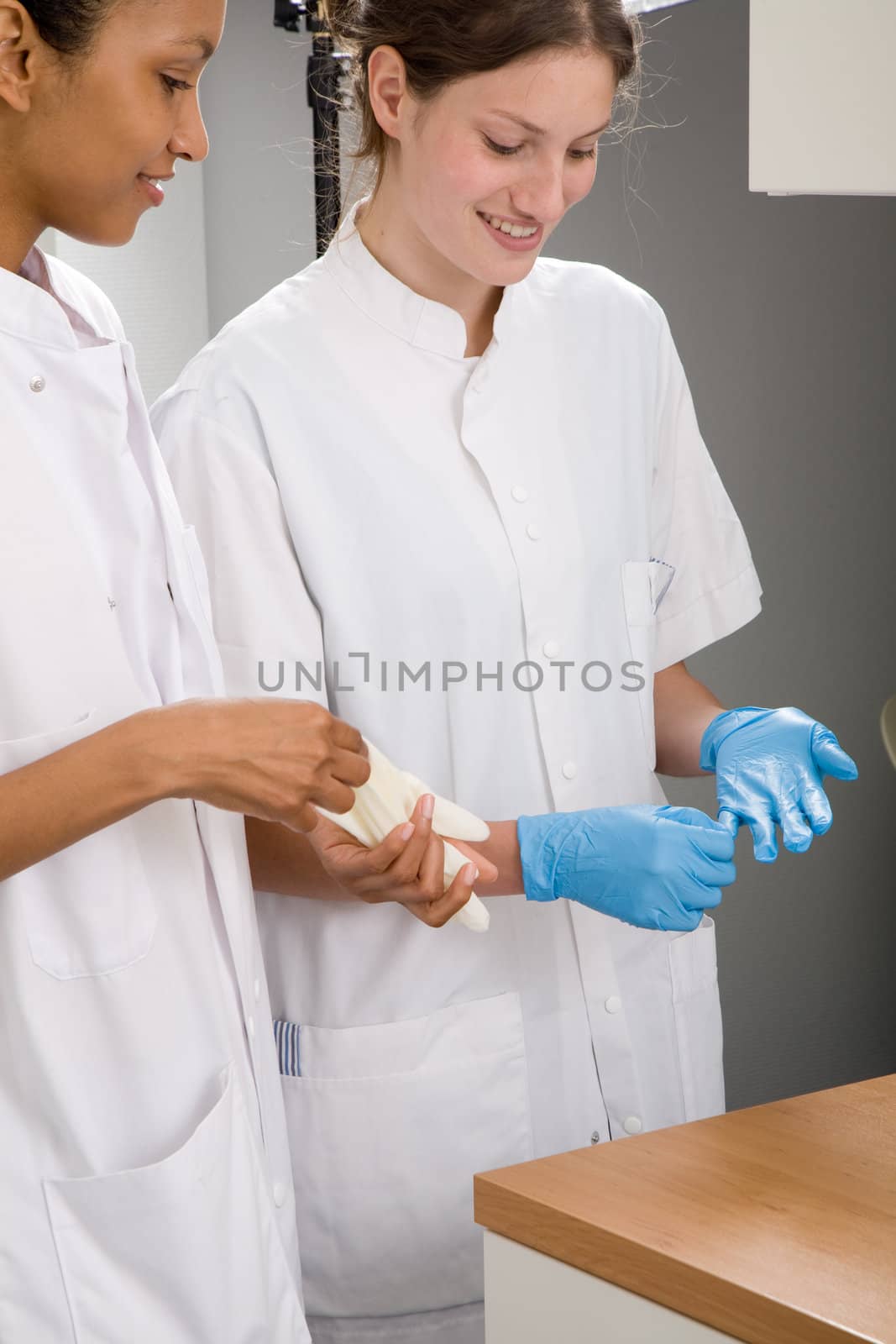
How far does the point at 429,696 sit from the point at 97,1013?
0.45 m

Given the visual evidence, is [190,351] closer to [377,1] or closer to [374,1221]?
[377,1]

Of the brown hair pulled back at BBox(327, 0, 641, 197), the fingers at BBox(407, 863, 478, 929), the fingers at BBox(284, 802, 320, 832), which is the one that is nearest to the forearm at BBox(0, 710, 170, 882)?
the fingers at BBox(284, 802, 320, 832)

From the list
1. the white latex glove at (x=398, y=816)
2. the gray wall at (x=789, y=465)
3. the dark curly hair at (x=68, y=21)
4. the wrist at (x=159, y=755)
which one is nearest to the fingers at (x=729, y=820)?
the white latex glove at (x=398, y=816)

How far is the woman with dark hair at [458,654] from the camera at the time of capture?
4.26 ft

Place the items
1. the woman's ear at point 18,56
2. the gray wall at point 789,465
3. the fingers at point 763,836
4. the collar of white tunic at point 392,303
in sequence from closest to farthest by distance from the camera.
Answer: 1. the woman's ear at point 18,56
2. the fingers at point 763,836
3. the collar of white tunic at point 392,303
4. the gray wall at point 789,465

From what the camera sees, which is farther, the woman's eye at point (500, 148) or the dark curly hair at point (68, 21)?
the woman's eye at point (500, 148)

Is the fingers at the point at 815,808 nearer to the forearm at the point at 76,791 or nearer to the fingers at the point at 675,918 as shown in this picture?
the fingers at the point at 675,918

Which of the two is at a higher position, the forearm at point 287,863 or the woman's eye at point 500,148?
the woman's eye at point 500,148

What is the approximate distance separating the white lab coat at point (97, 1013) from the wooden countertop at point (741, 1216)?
193 millimetres

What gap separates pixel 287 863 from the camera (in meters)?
1.33

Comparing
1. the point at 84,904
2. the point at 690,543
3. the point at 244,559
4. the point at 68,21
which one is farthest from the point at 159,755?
the point at 690,543

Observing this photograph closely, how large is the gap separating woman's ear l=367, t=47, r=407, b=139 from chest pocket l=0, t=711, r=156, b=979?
65cm

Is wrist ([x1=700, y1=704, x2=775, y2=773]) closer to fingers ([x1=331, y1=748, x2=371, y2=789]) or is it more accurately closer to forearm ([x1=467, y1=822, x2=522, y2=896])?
forearm ([x1=467, y1=822, x2=522, y2=896])

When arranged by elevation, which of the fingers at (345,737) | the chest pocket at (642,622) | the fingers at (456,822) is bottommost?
the fingers at (456,822)
